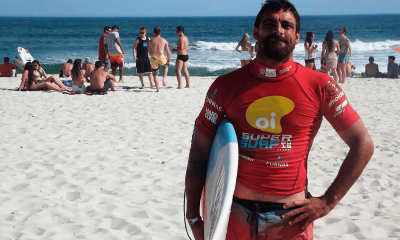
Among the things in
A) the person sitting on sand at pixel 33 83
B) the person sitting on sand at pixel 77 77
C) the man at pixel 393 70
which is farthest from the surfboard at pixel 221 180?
the man at pixel 393 70

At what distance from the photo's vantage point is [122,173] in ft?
16.2

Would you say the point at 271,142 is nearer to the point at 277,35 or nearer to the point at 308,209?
the point at 308,209

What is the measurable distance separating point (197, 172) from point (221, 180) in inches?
10.5

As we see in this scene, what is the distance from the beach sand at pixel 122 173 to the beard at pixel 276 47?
7.08 feet

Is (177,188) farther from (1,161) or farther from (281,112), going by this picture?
(281,112)

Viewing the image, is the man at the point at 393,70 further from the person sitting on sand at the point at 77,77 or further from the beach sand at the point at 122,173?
the person sitting on sand at the point at 77,77

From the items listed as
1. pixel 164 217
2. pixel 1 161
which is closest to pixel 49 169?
pixel 1 161

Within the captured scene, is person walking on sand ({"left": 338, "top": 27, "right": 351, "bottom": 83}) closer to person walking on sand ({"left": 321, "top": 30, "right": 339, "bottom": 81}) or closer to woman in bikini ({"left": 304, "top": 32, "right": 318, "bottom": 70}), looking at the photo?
person walking on sand ({"left": 321, "top": 30, "right": 339, "bottom": 81})

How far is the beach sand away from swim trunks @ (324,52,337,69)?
2804 millimetres

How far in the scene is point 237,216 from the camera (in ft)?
5.95

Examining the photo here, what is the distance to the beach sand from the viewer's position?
143 inches

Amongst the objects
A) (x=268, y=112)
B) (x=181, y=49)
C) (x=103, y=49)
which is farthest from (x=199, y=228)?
(x=103, y=49)

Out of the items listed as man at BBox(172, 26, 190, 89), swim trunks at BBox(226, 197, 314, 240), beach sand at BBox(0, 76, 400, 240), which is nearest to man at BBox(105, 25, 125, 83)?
man at BBox(172, 26, 190, 89)

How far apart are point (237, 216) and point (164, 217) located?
2097 mm
